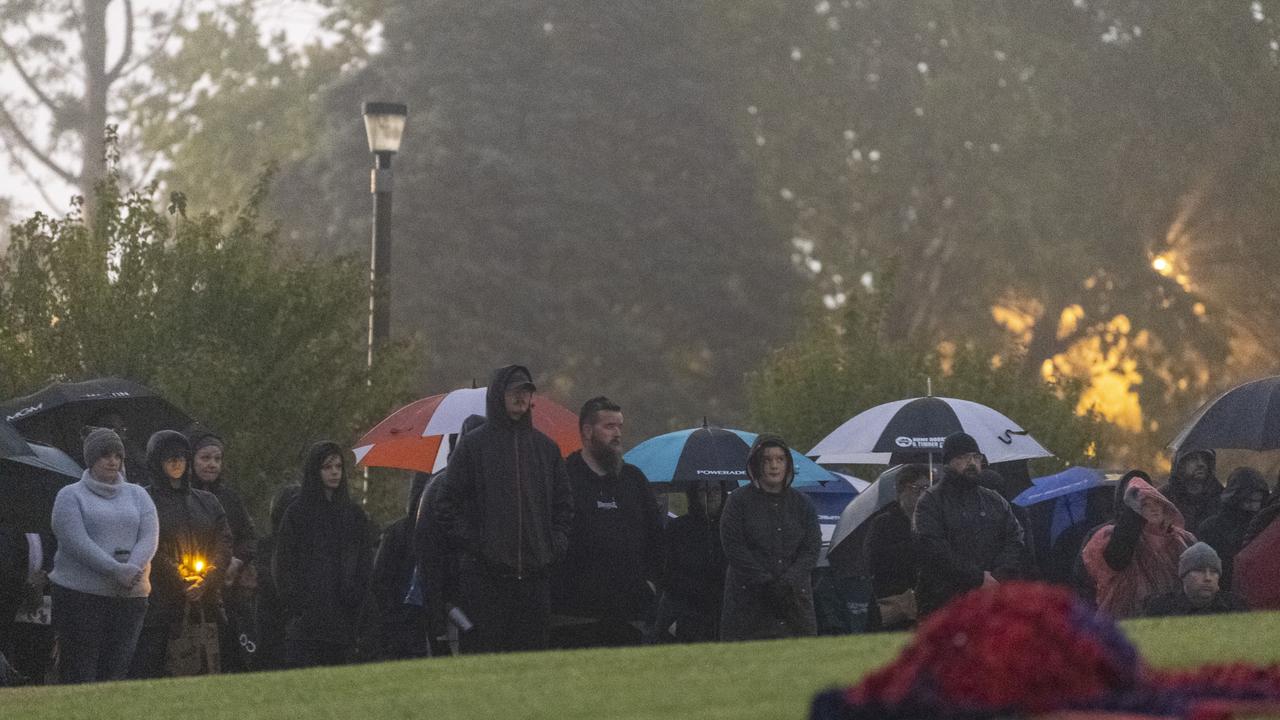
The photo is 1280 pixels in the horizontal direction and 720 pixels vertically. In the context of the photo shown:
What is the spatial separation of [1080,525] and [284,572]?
23.4 ft

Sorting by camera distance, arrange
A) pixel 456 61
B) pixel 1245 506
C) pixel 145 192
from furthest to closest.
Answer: pixel 456 61, pixel 145 192, pixel 1245 506

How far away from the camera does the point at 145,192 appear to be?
24688 millimetres

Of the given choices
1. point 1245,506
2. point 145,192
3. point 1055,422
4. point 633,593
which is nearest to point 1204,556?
point 1245,506

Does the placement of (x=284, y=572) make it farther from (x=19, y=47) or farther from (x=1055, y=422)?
(x=19, y=47)

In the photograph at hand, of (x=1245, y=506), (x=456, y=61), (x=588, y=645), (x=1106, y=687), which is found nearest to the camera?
(x=1106, y=687)

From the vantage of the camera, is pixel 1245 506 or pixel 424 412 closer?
pixel 1245 506

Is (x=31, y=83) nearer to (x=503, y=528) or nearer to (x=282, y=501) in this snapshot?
(x=282, y=501)

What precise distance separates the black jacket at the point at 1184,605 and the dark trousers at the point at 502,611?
3945mm

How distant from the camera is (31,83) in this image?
2092 inches

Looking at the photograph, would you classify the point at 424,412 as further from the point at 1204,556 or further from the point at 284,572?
the point at 1204,556

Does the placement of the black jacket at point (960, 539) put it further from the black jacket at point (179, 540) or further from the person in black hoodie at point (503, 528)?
the black jacket at point (179, 540)

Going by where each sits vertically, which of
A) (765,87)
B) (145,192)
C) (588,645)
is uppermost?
(765,87)

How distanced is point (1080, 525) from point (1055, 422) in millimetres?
11389

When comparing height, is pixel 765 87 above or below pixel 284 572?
above
